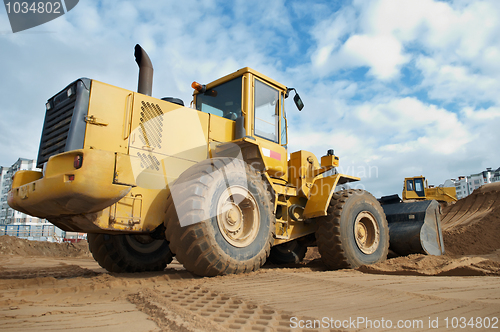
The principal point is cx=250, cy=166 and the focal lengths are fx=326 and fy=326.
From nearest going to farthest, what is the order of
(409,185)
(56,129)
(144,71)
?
(56,129) < (144,71) < (409,185)

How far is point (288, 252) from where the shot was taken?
6.64 m

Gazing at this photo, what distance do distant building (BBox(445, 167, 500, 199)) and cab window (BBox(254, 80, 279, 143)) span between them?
330ft

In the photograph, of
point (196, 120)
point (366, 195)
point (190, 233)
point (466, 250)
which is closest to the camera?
point (190, 233)

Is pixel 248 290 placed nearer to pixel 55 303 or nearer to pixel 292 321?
pixel 292 321

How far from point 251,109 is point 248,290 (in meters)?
3.07

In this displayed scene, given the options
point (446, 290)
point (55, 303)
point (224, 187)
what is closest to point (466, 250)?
point (446, 290)

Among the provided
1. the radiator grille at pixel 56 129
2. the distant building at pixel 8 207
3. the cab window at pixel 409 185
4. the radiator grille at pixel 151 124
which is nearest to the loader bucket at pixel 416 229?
the radiator grille at pixel 151 124

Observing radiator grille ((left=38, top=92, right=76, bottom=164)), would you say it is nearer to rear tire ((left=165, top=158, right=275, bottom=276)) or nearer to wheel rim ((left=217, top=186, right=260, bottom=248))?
rear tire ((left=165, top=158, right=275, bottom=276))

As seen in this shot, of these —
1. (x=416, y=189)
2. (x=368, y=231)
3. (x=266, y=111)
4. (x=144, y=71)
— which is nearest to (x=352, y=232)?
(x=368, y=231)

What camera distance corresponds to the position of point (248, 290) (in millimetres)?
3076

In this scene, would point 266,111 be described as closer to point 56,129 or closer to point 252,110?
point 252,110

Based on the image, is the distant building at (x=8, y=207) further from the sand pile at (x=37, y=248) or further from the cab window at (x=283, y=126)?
the cab window at (x=283, y=126)

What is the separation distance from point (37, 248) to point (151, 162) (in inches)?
595

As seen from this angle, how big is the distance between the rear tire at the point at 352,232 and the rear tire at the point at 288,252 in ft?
3.76
